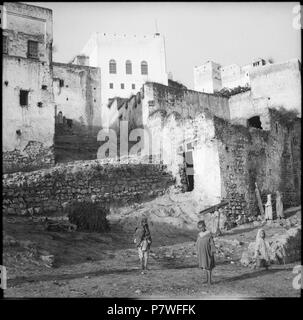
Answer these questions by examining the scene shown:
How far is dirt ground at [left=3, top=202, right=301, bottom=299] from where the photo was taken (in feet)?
27.8

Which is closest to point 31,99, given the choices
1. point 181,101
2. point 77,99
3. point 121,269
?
point 181,101

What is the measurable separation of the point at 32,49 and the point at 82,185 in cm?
1107

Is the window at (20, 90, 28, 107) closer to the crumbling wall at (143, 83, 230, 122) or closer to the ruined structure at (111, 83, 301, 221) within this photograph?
the ruined structure at (111, 83, 301, 221)

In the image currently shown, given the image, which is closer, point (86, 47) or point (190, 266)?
point (190, 266)

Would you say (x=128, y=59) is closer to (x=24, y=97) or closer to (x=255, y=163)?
(x=24, y=97)

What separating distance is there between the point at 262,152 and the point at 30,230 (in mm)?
11493

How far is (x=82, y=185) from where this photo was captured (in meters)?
17.4

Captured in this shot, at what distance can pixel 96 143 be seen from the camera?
26734 millimetres

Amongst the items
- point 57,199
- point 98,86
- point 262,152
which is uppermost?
point 98,86

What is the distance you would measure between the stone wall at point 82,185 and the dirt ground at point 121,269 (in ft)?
3.86

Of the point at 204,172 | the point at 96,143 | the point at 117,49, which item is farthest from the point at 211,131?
the point at 117,49

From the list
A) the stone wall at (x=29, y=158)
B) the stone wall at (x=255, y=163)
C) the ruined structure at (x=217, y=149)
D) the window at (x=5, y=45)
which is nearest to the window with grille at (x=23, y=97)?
the stone wall at (x=29, y=158)

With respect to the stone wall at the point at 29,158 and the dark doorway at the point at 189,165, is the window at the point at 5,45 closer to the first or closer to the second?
the stone wall at the point at 29,158

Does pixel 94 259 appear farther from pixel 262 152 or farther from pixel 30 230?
pixel 262 152
